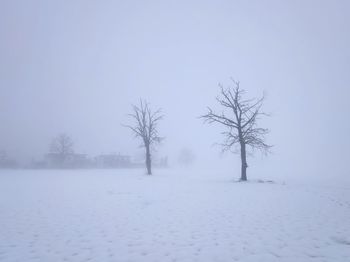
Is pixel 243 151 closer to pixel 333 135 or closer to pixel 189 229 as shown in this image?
pixel 189 229

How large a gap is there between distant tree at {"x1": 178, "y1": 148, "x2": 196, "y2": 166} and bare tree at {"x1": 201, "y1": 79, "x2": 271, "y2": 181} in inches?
3911

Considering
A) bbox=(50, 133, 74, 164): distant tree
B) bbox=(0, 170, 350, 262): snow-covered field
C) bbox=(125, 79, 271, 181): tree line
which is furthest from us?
bbox=(50, 133, 74, 164): distant tree

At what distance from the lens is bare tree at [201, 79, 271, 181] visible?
88.2 ft

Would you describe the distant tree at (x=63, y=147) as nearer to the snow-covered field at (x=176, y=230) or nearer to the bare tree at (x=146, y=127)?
the bare tree at (x=146, y=127)

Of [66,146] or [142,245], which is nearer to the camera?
[142,245]

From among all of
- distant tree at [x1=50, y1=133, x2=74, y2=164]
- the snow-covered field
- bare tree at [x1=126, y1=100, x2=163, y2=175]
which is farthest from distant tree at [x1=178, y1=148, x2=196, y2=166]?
the snow-covered field

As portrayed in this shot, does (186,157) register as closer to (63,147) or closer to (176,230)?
(63,147)

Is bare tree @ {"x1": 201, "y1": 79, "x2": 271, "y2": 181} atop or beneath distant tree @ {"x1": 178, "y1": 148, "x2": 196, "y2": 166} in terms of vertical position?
atop

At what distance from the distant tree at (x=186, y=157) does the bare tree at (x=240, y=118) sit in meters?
99.3

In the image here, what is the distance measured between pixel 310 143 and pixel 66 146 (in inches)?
6709

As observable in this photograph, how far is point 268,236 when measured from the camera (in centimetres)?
853

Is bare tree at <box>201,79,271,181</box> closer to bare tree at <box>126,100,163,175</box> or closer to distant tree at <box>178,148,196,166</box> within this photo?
bare tree at <box>126,100,163,175</box>

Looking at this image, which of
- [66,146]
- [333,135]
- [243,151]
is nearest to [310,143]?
[333,135]

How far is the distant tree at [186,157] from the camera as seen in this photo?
127 meters
